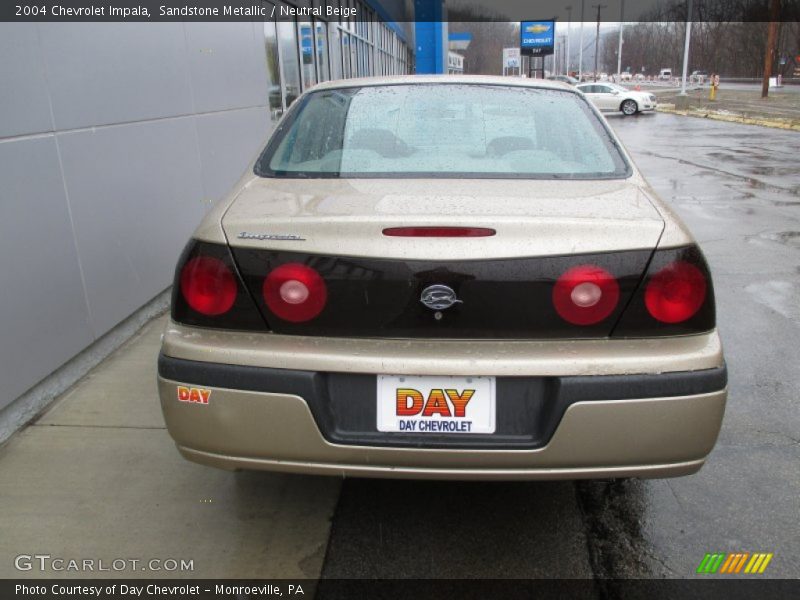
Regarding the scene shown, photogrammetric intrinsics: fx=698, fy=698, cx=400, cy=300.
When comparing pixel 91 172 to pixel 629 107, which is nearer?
pixel 91 172

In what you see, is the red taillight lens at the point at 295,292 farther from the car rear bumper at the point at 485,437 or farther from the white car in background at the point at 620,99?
the white car in background at the point at 620,99

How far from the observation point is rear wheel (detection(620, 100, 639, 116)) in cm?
3253

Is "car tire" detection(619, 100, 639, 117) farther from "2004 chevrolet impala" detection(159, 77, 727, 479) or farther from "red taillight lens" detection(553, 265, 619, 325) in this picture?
"red taillight lens" detection(553, 265, 619, 325)

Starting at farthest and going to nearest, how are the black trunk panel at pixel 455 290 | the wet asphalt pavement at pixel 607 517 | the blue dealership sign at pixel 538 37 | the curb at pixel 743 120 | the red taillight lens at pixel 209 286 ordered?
1. the blue dealership sign at pixel 538 37
2. the curb at pixel 743 120
3. the wet asphalt pavement at pixel 607 517
4. the red taillight lens at pixel 209 286
5. the black trunk panel at pixel 455 290

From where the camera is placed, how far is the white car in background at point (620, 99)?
107ft

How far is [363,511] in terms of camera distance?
8.91 feet

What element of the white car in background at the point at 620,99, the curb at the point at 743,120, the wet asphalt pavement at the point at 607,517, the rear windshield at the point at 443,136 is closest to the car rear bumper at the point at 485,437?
the wet asphalt pavement at the point at 607,517

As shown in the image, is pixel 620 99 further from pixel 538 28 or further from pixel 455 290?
pixel 455 290

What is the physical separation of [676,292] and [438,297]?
0.73 metres

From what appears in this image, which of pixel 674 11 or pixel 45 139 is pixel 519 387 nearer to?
pixel 45 139

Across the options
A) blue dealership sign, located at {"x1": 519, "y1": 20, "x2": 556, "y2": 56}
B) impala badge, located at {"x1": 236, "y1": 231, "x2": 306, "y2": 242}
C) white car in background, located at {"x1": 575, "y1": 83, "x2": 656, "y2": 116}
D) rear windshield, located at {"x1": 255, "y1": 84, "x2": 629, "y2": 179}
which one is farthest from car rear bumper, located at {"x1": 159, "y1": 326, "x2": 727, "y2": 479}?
blue dealership sign, located at {"x1": 519, "y1": 20, "x2": 556, "y2": 56}

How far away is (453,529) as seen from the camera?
8.53 ft

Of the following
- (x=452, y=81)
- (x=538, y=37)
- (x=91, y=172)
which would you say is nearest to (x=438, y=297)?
(x=452, y=81)

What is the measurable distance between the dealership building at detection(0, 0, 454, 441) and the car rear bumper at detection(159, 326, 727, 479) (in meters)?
1.66
